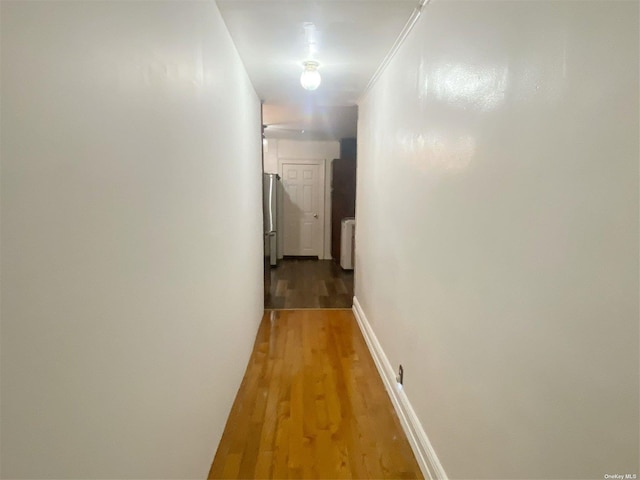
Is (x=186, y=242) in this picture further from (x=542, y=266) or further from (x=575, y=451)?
(x=575, y=451)

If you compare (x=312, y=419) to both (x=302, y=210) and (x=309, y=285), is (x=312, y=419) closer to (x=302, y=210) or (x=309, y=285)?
(x=309, y=285)

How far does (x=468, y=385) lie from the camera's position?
1267 millimetres

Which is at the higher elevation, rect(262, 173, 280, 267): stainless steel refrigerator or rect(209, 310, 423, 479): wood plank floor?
rect(262, 173, 280, 267): stainless steel refrigerator

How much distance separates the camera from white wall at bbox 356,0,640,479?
688mm

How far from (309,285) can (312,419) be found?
2934 mm

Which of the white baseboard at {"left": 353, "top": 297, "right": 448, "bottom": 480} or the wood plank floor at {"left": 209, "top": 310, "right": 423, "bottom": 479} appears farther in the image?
the wood plank floor at {"left": 209, "top": 310, "right": 423, "bottom": 479}

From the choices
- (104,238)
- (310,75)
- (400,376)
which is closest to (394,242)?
(400,376)

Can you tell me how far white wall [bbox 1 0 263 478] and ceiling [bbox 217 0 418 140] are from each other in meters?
0.44

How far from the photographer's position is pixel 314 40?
2.10 meters

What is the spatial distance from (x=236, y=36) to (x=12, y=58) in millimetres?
1781

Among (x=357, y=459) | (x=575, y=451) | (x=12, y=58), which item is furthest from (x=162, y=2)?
(x=357, y=459)

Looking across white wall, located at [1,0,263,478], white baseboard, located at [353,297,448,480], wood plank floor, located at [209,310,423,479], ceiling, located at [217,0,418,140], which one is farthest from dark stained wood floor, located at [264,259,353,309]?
white wall, located at [1,0,263,478]

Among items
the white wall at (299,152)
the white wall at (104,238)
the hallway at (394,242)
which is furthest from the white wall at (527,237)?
the white wall at (299,152)

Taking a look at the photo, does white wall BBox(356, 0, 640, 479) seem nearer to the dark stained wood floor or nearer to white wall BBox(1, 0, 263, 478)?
white wall BBox(1, 0, 263, 478)
